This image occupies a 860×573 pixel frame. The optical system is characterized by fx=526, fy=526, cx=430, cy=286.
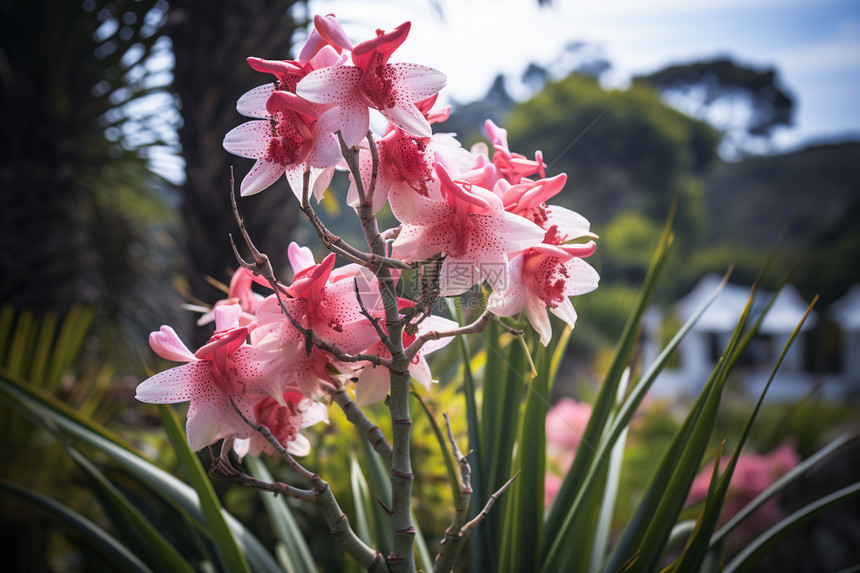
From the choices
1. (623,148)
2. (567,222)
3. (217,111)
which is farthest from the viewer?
(623,148)

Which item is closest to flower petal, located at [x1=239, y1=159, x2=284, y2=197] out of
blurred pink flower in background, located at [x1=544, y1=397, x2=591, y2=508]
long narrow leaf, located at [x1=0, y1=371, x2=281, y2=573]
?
long narrow leaf, located at [x1=0, y1=371, x2=281, y2=573]

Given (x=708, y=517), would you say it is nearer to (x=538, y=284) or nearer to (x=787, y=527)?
(x=787, y=527)

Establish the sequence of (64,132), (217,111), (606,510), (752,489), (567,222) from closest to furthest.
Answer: (567,222) < (606,510) < (217,111) < (752,489) < (64,132)

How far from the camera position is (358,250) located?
1.40 feet

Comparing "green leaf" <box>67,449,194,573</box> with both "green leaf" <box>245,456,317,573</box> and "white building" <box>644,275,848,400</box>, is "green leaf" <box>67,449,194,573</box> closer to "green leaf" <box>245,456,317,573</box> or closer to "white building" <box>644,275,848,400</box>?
"green leaf" <box>245,456,317,573</box>

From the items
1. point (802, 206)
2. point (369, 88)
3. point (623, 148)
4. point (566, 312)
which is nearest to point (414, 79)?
point (369, 88)

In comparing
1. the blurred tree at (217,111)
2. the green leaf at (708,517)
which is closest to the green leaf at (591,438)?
the green leaf at (708,517)

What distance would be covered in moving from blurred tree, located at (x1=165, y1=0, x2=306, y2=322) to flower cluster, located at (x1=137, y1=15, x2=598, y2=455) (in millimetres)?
665

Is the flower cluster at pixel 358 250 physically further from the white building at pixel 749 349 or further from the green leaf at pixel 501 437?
the white building at pixel 749 349

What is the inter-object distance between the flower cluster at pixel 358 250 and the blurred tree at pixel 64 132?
1736mm

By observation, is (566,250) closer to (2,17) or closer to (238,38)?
(238,38)

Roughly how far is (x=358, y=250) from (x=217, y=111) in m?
0.83

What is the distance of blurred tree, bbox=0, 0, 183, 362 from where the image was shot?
6.64 feet

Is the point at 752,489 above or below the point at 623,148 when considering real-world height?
above
